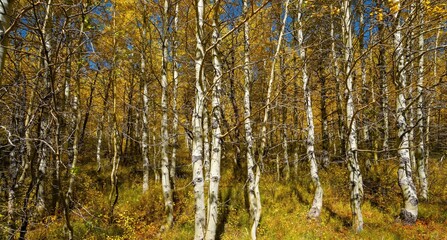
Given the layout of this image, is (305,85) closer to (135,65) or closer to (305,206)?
(305,206)

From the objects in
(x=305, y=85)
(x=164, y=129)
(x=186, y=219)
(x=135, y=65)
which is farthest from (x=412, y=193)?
(x=135, y=65)

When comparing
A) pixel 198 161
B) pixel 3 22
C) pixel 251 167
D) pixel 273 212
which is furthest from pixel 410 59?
pixel 3 22

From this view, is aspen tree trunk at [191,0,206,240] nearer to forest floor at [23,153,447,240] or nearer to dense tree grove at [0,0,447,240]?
dense tree grove at [0,0,447,240]

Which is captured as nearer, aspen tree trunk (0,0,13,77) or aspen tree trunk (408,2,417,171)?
aspen tree trunk (0,0,13,77)

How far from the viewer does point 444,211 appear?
28.0 feet

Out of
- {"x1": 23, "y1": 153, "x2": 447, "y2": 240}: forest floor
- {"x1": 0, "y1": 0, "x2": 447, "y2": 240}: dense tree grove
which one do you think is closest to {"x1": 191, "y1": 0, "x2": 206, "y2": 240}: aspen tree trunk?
{"x1": 0, "y1": 0, "x2": 447, "y2": 240}: dense tree grove

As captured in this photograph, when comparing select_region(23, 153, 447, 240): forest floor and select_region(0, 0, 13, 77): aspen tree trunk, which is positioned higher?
select_region(0, 0, 13, 77): aspen tree trunk

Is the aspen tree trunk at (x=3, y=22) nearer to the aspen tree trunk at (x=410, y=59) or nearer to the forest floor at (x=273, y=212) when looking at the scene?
the aspen tree trunk at (x=410, y=59)

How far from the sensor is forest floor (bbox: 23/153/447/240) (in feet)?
22.9

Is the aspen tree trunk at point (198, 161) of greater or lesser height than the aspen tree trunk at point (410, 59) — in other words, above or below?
below

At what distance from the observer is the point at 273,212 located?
8328 mm

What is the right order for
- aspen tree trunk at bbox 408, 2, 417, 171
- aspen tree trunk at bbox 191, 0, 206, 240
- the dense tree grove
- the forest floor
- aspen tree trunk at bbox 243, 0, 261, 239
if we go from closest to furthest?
aspen tree trunk at bbox 408, 2, 417, 171 → aspen tree trunk at bbox 243, 0, 261, 239 → aspen tree trunk at bbox 191, 0, 206, 240 → the dense tree grove → the forest floor

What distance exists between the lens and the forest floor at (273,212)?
698 cm

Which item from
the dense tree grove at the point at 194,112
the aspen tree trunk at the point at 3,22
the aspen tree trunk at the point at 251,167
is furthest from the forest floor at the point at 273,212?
the aspen tree trunk at the point at 3,22
